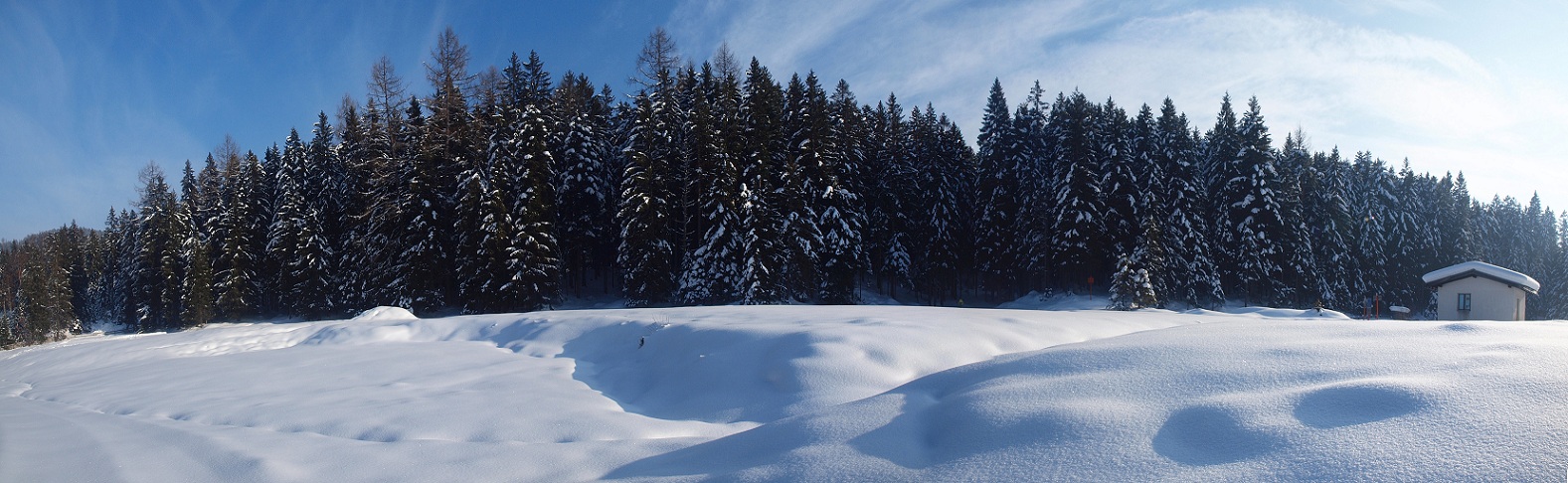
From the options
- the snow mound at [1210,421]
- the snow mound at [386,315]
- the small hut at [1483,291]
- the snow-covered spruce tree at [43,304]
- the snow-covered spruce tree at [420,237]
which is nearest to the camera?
the snow mound at [1210,421]

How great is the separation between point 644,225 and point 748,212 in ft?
15.8

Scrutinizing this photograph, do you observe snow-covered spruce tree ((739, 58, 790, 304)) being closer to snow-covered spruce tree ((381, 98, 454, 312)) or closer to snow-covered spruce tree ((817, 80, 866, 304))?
snow-covered spruce tree ((817, 80, 866, 304))

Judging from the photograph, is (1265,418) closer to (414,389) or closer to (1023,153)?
(414,389)

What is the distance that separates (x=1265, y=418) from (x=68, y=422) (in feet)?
33.1

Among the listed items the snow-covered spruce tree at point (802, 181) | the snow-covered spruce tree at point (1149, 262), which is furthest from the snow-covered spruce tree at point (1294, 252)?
the snow-covered spruce tree at point (802, 181)

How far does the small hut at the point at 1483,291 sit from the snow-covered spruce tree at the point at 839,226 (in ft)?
70.6

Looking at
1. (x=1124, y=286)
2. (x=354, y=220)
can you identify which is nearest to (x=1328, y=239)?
(x=1124, y=286)

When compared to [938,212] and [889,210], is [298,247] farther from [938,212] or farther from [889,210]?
[938,212]

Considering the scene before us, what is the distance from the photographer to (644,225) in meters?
30.7

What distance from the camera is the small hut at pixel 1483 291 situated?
19.8 metres

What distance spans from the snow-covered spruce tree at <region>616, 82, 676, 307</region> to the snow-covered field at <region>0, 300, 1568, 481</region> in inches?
803

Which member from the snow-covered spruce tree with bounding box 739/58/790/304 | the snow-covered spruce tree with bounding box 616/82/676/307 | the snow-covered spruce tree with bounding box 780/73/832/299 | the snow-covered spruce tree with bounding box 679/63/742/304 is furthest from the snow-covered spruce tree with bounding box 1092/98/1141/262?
the snow-covered spruce tree with bounding box 616/82/676/307

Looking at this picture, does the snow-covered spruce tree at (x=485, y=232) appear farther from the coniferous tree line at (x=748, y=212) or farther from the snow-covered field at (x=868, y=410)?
the snow-covered field at (x=868, y=410)

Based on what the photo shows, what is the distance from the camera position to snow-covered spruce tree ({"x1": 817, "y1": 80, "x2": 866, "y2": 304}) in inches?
1332
